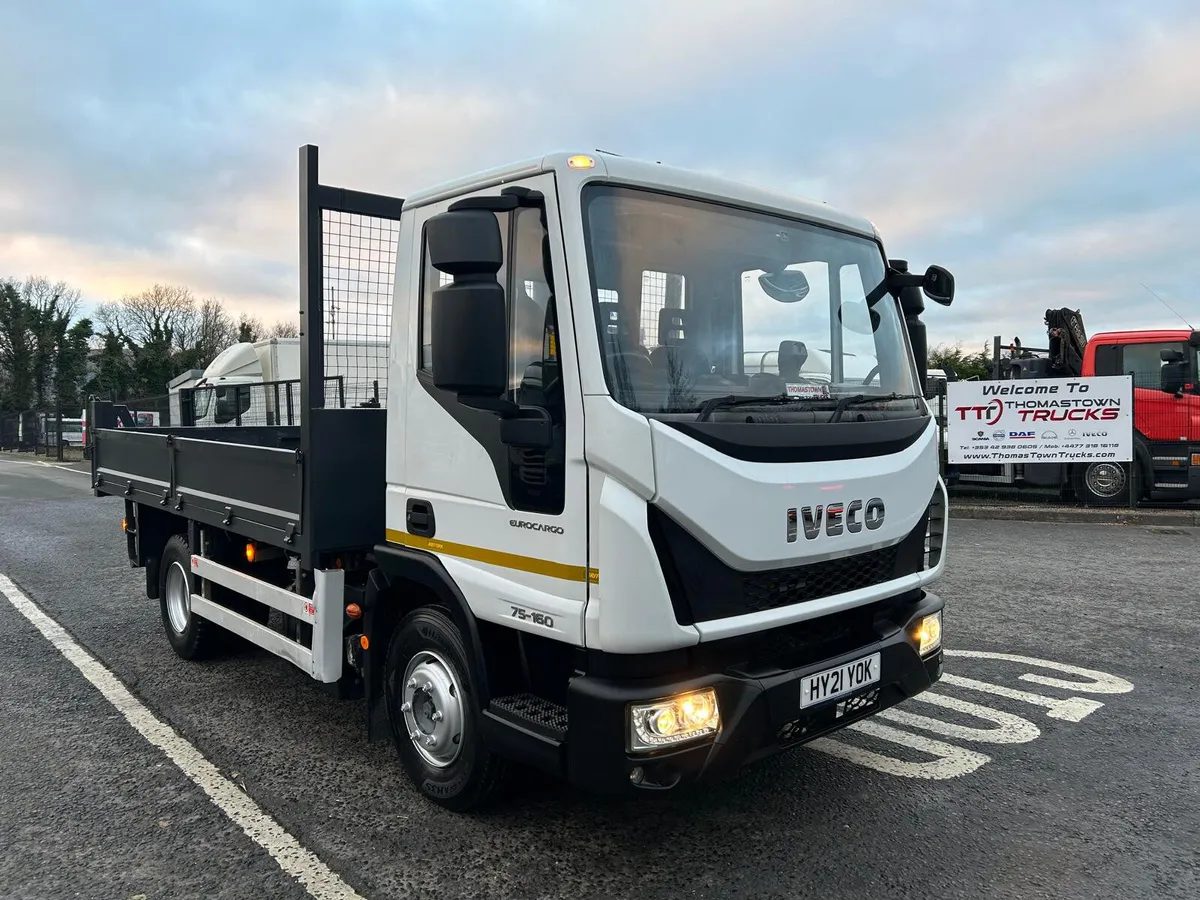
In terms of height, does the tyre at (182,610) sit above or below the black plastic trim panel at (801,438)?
below

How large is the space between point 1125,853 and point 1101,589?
16.3 feet

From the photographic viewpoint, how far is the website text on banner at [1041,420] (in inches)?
470

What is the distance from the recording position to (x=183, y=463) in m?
5.33

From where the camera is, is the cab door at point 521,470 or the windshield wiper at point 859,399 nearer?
the cab door at point 521,470

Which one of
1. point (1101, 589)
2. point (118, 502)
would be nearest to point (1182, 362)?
point (1101, 589)

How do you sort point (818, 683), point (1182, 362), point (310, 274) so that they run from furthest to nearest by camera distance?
point (1182, 362)
point (310, 274)
point (818, 683)

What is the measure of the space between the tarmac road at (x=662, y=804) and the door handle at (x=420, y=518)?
43.9 inches

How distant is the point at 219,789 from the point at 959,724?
3486mm

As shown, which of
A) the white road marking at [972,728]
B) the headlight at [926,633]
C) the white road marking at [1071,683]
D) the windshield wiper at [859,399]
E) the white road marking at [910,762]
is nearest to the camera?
the windshield wiper at [859,399]

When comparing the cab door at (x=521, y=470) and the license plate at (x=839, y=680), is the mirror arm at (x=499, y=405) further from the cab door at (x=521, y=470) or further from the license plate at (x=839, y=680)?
the license plate at (x=839, y=680)

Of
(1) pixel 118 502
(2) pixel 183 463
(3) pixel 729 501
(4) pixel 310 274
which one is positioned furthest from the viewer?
(1) pixel 118 502

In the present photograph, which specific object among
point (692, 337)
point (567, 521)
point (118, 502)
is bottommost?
point (118, 502)

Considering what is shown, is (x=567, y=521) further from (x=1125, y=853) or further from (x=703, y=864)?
(x=1125, y=853)

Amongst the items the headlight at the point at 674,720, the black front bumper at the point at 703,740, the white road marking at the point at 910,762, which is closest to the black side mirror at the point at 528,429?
the black front bumper at the point at 703,740
